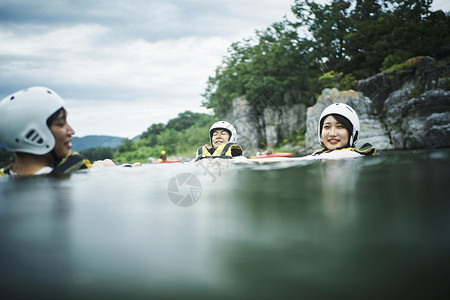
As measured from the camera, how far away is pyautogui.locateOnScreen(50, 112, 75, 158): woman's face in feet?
7.92

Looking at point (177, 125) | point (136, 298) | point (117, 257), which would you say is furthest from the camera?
point (177, 125)

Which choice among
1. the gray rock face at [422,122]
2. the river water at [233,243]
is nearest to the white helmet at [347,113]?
the river water at [233,243]

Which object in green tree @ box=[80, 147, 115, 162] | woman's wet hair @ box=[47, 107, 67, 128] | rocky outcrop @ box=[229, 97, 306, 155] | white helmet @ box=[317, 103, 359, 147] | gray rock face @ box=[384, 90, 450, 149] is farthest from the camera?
rocky outcrop @ box=[229, 97, 306, 155]

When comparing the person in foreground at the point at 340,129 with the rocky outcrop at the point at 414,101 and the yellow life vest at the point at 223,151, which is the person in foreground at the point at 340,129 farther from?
the rocky outcrop at the point at 414,101

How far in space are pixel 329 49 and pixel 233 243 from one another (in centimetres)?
2578

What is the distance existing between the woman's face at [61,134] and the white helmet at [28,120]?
0.17 feet

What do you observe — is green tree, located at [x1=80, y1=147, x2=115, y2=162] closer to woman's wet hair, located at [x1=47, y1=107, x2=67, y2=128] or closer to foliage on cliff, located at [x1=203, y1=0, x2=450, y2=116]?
woman's wet hair, located at [x1=47, y1=107, x2=67, y2=128]

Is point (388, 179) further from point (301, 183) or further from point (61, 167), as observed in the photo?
point (61, 167)

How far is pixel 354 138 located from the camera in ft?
14.3

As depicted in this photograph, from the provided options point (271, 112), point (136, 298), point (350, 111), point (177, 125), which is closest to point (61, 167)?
point (136, 298)

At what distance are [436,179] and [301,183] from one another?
0.92 meters

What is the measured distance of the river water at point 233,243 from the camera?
1.17 meters

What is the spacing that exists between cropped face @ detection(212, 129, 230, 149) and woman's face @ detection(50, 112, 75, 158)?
379 cm

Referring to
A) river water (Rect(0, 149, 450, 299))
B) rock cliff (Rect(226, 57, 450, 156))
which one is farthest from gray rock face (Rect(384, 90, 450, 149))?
river water (Rect(0, 149, 450, 299))
